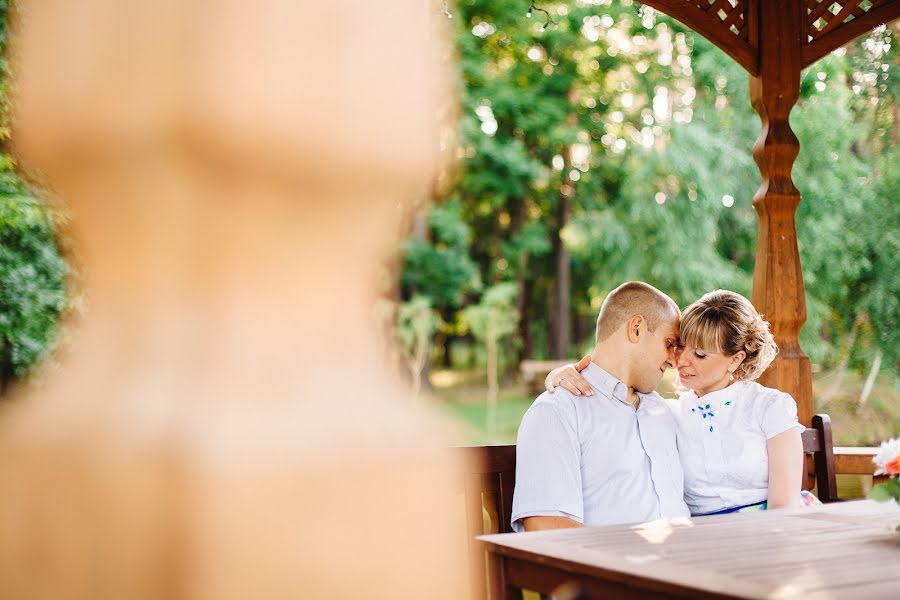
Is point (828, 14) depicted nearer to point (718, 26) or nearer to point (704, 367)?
point (718, 26)

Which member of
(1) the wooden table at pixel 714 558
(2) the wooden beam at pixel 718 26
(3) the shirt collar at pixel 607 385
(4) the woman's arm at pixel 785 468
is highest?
(2) the wooden beam at pixel 718 26

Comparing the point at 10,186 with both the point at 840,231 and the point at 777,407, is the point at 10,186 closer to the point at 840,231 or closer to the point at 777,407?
the point at 777,407

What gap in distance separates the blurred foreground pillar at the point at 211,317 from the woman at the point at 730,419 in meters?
2.69

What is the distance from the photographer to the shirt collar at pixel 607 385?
327 centimetres

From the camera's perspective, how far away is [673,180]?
1667 cm

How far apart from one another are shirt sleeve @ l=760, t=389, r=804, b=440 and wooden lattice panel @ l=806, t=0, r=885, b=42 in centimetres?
180

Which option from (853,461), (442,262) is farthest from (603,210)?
(853,461)

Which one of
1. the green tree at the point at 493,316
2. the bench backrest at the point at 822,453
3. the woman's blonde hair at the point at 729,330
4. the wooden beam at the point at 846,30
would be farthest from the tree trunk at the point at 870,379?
the woman's blonde hair at the point at 729,330

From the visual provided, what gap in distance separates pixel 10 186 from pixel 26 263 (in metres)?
1.11

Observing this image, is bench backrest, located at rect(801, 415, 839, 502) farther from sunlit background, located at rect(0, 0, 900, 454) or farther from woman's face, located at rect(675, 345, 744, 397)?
sunlit background, located at rect(0, 0, 900, 454)

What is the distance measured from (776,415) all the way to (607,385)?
0.61m

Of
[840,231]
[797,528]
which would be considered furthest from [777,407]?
[840,231]

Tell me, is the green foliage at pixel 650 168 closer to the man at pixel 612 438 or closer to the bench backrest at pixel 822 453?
the bench backrest at pixel 822 453

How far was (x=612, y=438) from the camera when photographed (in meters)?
3.20
